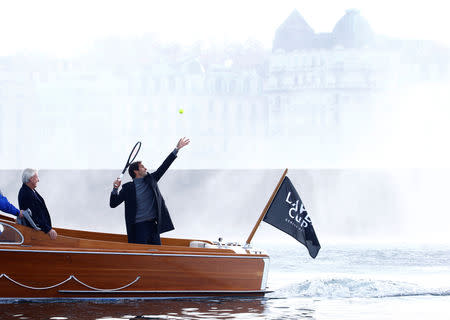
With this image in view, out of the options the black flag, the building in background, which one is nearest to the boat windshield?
the black flag

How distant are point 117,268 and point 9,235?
1276mm

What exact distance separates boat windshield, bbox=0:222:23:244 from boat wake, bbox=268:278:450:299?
3.54 meters

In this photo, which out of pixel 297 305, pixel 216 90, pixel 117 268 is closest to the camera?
pixel 117 268

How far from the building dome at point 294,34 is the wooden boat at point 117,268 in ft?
292

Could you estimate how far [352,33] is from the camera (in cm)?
10056

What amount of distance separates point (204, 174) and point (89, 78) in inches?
1517

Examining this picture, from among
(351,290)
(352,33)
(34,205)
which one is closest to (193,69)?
(352,33)

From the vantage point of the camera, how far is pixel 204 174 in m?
56.2

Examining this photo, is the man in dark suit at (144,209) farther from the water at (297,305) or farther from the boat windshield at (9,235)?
the boat windshield at (9,235)

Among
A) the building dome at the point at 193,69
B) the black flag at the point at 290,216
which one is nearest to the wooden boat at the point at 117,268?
the black flag at the point at 290,216

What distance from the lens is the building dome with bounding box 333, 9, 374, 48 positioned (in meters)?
100

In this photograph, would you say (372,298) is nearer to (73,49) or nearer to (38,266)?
(38,266)

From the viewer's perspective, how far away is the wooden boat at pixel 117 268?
10125 millimetres

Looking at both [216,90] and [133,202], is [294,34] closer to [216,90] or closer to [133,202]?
[216,90]
